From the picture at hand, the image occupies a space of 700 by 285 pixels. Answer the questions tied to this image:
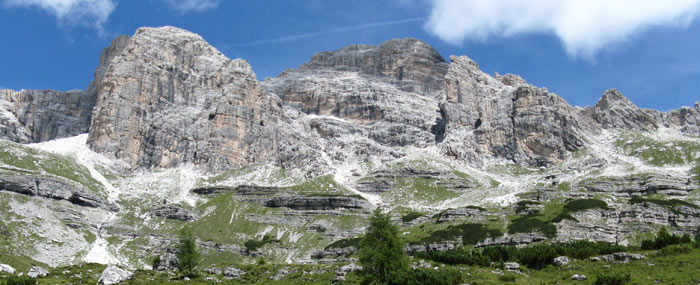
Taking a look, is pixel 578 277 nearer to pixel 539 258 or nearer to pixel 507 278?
pixel 507 278

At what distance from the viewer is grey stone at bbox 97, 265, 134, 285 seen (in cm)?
7744

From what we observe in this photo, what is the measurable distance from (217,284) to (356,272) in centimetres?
2890

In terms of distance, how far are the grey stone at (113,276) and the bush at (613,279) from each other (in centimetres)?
6384

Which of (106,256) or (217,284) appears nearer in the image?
(217,284)

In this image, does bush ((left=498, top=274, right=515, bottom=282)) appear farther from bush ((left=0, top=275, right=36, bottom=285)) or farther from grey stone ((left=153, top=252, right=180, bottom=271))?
grey stone ((left=153, top=252, right=180, bottom=271))

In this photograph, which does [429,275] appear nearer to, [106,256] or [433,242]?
[433,242]

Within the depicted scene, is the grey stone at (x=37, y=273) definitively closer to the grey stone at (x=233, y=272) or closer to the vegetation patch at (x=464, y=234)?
the grey stone at (x=233, y=272)

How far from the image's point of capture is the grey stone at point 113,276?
7744 cm

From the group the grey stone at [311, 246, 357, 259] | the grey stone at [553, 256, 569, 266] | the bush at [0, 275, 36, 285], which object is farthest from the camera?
the grey stone at [311, 246, 357, 259]

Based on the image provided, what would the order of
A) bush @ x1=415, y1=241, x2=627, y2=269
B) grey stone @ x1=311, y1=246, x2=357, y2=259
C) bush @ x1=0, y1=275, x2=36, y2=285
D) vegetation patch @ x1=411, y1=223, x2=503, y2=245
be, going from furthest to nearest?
grey stone @ x1=311, y1=246, x2=357, y2=259 → vegetation patch @ x1=411, y1=223, x2=503, y2=245 → bush @ x1=415, y1=241, x2=627, y2=269 → bush @ x1=0, y1=275, x2=36, y2=285

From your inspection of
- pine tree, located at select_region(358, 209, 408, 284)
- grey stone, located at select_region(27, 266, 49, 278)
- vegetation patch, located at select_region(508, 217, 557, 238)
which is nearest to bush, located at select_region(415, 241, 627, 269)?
pine tree, located at select_region(358, 209, 408, 284)

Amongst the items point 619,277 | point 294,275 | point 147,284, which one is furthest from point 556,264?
point 147,284

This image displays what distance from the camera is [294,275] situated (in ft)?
332

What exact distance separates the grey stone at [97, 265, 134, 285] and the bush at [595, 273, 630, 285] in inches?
2513
